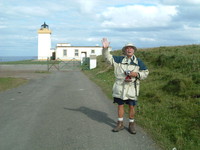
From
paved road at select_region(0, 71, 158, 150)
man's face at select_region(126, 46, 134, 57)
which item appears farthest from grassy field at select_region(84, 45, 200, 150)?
man's face at select_region(126, 46, 134, 57)

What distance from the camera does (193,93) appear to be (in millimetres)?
9438

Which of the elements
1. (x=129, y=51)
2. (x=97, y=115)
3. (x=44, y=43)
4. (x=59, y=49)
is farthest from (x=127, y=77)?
(x=44, y=43)

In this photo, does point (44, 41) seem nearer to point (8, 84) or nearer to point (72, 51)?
point (72, 51)

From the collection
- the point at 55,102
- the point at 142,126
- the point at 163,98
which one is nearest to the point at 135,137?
the point at 142,126

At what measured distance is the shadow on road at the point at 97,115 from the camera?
7.15 meters

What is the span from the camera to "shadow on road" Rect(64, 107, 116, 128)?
282 inches

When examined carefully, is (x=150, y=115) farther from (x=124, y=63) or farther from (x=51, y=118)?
(x=51, y=118)

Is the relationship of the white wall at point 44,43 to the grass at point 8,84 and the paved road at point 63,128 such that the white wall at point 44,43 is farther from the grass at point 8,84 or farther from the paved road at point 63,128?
the paved road at point 63,128

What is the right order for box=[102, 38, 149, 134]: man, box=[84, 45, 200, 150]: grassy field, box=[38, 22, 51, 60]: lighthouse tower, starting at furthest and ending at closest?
box=[38, 22, 51, 60]: lighthouse tower → box=[102, 38, 149, 134]: man → box=[84, 45, 200, 150]: grassy field

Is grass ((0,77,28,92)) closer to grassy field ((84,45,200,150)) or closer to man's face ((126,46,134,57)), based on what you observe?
grassy field ((84,45,200,150))

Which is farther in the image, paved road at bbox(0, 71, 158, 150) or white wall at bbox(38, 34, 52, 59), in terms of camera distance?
white wall at bbox(38, 34, 52, 59)

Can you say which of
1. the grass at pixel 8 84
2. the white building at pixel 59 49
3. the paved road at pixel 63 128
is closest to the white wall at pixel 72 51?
the white building at pixel 59 49

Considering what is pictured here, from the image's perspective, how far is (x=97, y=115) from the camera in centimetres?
802

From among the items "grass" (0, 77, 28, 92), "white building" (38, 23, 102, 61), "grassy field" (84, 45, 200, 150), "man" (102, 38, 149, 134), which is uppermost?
"white building" (38, 23, 102, 61)
